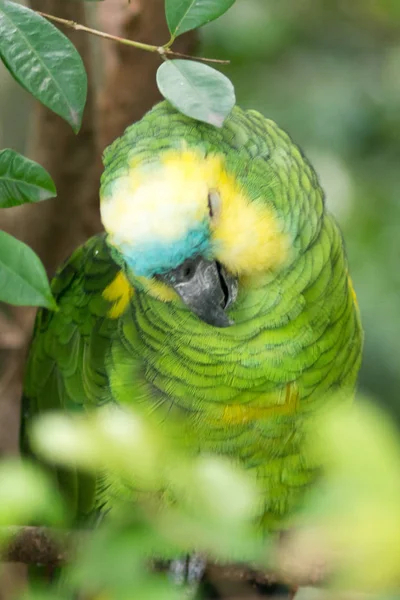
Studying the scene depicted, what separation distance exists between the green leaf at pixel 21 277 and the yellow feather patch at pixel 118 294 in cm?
48

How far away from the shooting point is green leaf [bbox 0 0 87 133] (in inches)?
25.9

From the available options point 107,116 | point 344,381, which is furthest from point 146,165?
point 107,116

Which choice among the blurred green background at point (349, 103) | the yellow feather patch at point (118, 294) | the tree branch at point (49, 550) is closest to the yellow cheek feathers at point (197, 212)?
the yellow feather patch at point (118, 294)

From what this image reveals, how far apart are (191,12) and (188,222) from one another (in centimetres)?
24


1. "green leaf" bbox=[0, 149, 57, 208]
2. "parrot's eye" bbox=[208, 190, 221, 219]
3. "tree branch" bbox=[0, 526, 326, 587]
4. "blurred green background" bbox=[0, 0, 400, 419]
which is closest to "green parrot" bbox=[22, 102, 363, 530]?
"parrot's eye" bbox=[208, 190, 221, 219]

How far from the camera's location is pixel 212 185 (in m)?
0.90

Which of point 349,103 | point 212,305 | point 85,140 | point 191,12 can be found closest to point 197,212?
point 212,305

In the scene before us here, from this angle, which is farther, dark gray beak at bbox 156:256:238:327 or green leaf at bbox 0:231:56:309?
dark gray beak at bbox 156:256:238:327

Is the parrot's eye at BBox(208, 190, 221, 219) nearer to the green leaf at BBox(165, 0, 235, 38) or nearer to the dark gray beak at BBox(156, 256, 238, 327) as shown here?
the dark gray beak at BBox(156, 256, 238, 327)

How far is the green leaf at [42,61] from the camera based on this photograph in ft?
2.16

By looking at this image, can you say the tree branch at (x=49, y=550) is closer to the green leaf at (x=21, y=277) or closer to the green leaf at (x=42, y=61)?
the green leaf at (x=21, y=277)

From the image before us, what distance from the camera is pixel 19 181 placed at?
0.69 meters

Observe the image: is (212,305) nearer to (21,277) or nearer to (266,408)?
(266,408)

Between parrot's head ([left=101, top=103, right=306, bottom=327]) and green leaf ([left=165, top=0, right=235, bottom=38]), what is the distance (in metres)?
0.20
